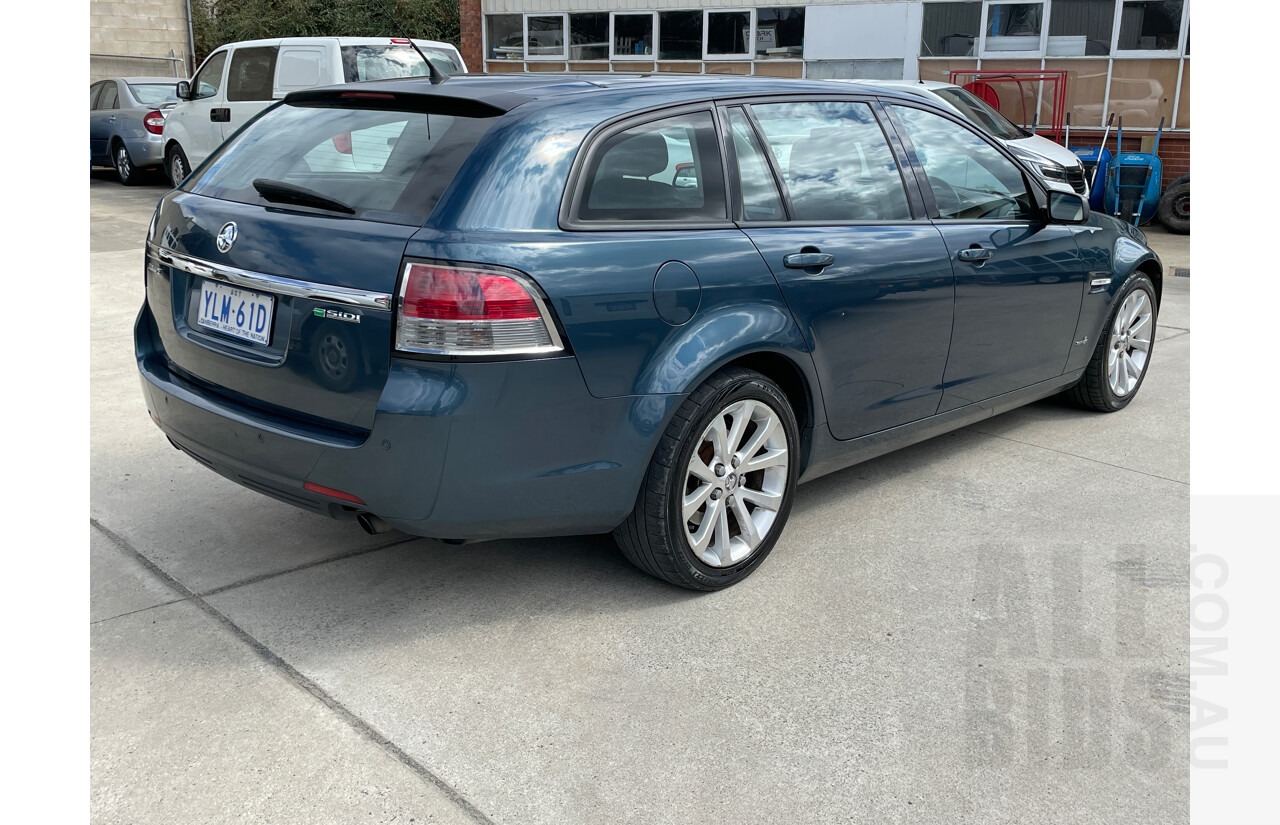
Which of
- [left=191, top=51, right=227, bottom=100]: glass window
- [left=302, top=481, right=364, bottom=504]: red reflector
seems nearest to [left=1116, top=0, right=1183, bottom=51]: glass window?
Answer: [left=191, top=51, right=227, bottom=100]: glass window

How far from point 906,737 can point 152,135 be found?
16.2 metres

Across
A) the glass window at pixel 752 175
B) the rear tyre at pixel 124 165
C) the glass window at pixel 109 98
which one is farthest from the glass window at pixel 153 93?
the glass window at pixel 752 175

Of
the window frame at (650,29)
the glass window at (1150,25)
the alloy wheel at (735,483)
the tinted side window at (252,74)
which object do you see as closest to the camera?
the alloy wheel at (735,483)

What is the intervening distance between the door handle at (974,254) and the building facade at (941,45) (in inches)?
483

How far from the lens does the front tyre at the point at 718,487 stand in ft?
11.0

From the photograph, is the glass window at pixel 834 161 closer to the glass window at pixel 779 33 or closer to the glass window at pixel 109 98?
the glass window at pixel 779 33

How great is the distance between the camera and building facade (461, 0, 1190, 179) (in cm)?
1502

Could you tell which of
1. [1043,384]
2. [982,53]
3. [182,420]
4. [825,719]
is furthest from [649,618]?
[982,53]

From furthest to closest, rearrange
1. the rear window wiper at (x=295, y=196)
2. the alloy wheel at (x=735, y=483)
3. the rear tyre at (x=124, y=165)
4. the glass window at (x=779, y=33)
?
the glass window at (x=779, y=33)
the rear tyre at (x=124, y=165)
the alloy wheel at (x=735, y=483)
the rear window wiper at (x=295, y=196)

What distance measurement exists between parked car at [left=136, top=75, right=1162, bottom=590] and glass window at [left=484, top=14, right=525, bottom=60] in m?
17.7

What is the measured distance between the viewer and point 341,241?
119 inches

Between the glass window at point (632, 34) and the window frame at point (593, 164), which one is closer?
the window frame at point (593, 164)

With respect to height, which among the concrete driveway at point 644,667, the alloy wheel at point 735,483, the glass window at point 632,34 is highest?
the glass window at point 632,34
